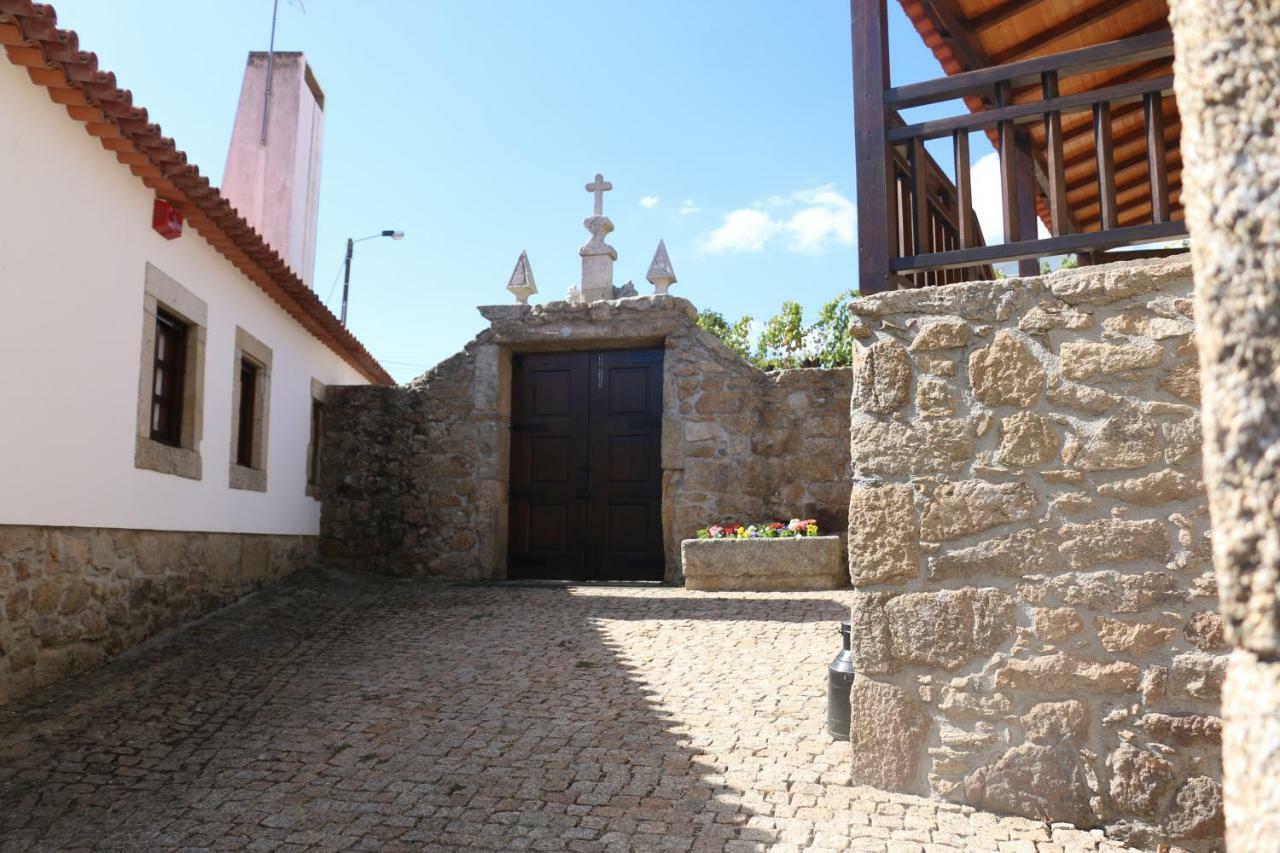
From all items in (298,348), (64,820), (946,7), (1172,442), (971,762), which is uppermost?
(946,7)

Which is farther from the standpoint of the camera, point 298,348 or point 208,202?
point 298,348

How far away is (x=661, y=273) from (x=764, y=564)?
2968mm

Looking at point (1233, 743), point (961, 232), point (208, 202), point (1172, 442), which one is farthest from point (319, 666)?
point (1233, 743)

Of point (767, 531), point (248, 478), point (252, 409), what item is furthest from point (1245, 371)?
point (252, 409)

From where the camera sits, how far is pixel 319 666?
5578mm

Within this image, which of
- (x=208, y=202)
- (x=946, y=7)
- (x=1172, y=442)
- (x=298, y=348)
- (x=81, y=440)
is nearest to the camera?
(x=1172, y=442)

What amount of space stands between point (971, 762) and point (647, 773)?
3.96ft

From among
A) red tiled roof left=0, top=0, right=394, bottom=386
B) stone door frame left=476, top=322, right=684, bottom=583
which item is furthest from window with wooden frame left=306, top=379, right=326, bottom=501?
stone door frame left=476, top=322, right=684, bottom=583

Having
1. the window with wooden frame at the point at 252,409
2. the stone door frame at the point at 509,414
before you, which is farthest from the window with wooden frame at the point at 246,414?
the stone door frame at the point at 509,414

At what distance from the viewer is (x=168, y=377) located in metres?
6.81

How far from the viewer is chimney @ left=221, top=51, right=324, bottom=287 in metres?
11.5

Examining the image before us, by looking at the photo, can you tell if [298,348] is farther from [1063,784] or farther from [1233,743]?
[1233,743]

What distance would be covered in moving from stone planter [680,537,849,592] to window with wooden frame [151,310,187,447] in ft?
12.5

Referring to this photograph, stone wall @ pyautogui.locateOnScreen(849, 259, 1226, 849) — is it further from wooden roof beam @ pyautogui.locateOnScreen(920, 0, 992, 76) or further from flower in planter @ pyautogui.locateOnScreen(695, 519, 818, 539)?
flower in planter @ pyautogui.locateOnScreen(695, 519, 818, 539)
